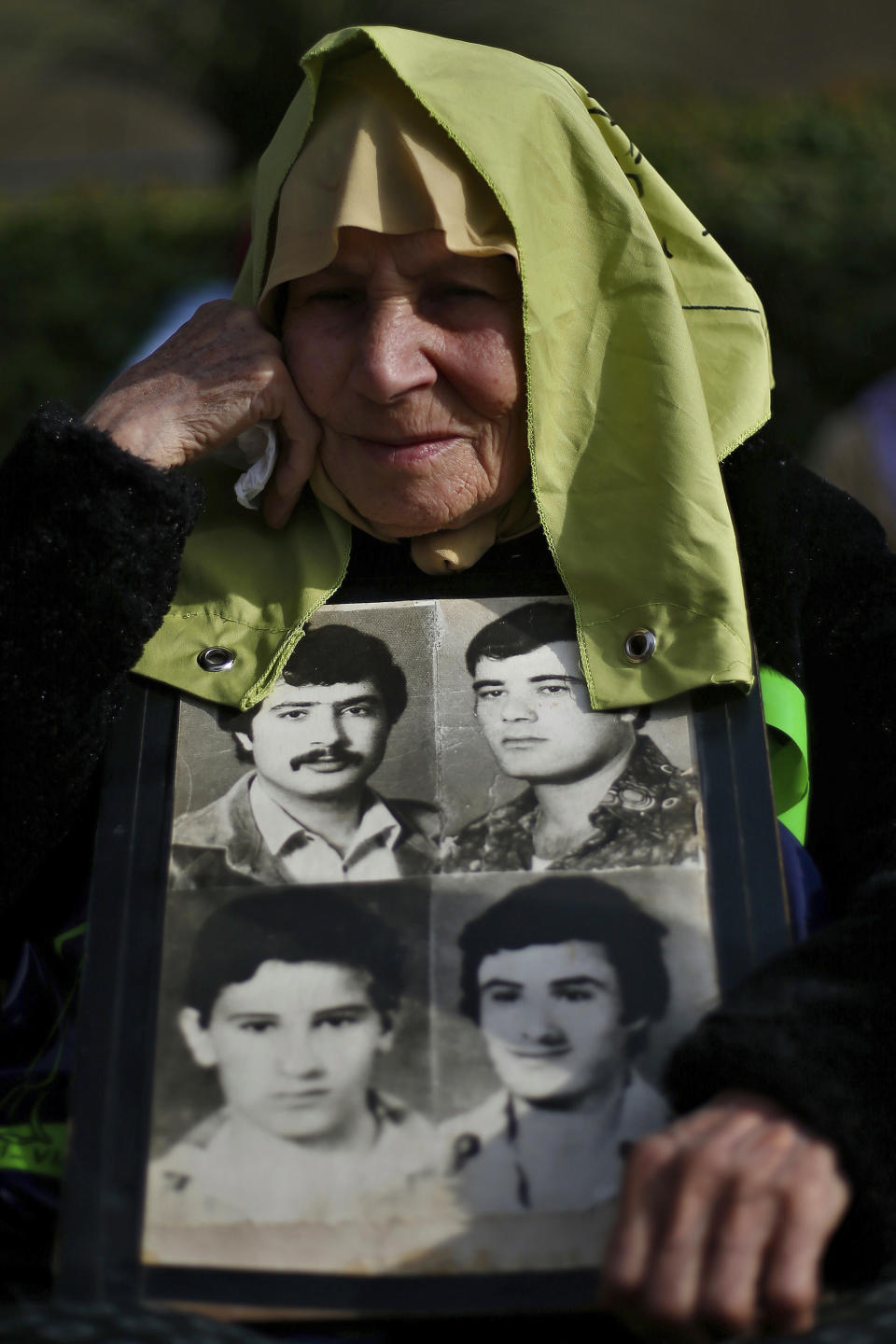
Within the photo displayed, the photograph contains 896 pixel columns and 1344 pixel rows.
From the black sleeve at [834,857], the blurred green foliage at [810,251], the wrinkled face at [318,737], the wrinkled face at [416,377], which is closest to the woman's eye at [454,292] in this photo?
the wrinkled face at [416,377]

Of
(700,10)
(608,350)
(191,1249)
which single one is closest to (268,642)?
(608,350)

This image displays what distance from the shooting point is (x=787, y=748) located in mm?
2215

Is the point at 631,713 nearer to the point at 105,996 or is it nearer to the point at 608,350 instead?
the point at 608,350

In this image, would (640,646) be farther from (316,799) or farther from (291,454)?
(291,454)

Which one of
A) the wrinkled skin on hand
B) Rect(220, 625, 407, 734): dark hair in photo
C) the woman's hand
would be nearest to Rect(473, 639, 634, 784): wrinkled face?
Rect(220, 625, 407, 734): dark hair in photo

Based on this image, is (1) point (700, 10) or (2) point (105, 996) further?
(1) point (700, 10)

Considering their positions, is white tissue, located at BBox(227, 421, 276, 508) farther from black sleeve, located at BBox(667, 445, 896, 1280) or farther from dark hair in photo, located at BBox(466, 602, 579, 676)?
black sleeve, located at BBox(667, 445, 896, 1280)

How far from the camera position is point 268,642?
7.33ft

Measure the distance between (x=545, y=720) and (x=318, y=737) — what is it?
12.7 inches

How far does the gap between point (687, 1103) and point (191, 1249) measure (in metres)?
0.58

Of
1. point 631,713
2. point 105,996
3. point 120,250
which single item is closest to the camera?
point 105,996

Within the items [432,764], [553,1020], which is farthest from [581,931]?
[432,764]

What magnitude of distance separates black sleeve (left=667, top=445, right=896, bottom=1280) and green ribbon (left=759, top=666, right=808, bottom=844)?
0.13 feet

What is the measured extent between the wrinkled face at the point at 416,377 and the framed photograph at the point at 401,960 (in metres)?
→ 0.21
